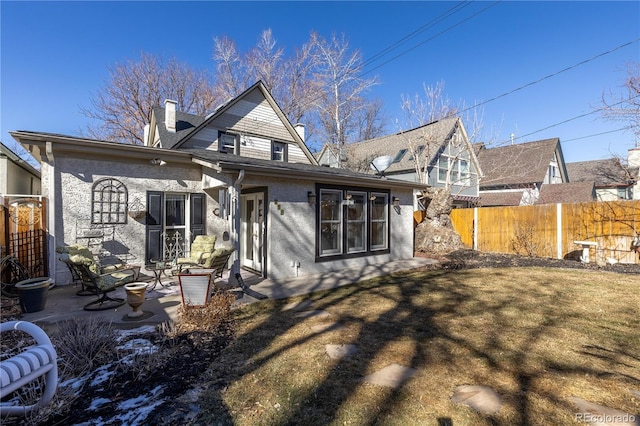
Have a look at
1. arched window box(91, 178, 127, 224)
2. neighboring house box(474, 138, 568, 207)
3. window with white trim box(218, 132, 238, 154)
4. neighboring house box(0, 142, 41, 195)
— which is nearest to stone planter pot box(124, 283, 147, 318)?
arched window box(91, 178, 127, 224)

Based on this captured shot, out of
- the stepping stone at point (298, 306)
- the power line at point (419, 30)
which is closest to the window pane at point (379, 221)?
the stepping stone at point (298, 306)

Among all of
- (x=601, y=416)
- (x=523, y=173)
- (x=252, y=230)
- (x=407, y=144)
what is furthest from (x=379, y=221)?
(x=523, y=173)

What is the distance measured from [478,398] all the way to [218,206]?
738 cm

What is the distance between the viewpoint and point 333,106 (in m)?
21.4

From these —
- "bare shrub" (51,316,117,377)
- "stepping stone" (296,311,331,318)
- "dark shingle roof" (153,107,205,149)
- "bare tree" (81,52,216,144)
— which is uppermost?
"bare tree" (81,52,216,144)

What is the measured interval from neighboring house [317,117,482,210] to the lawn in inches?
486

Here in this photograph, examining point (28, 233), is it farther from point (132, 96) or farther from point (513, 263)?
point (132, 96)

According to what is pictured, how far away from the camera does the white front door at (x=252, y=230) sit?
775 cm

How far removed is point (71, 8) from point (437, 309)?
41.3 ft

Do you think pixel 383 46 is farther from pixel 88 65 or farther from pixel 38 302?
pixel 38 302

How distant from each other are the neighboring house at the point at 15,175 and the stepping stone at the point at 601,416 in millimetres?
13097

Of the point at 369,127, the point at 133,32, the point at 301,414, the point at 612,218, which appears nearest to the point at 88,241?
the point at 301,414

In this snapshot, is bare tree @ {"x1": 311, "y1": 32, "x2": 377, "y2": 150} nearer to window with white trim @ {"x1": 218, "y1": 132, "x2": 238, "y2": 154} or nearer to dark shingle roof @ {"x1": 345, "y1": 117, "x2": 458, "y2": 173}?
dark shingle roof @ {"x1": 345, "y1": 117, "x2": 458, "y2": 173}

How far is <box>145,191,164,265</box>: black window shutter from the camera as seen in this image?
24.3 feet
